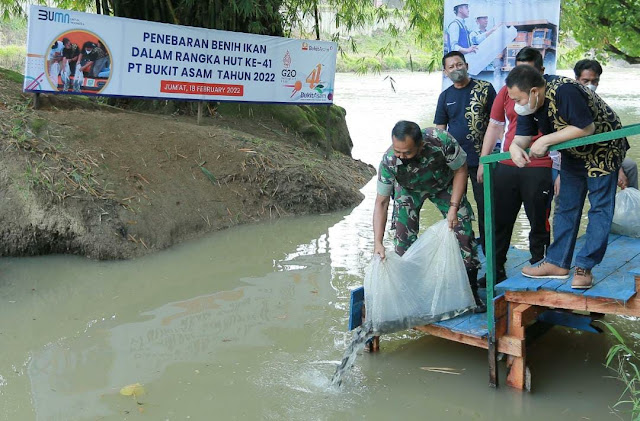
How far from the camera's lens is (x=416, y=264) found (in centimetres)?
472

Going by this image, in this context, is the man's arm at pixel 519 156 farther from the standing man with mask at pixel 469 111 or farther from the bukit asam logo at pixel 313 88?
the bukit asam logo at pixel 313 88

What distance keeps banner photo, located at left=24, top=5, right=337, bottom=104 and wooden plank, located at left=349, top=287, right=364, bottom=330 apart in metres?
5.09

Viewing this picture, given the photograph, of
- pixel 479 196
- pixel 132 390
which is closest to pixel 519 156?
pixel 479 196

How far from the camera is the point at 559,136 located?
13.1 feet

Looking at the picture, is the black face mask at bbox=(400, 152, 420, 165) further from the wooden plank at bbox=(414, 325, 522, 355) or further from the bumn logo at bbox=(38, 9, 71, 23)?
the bumn logo at bbox=(38, 9, 71, 23)

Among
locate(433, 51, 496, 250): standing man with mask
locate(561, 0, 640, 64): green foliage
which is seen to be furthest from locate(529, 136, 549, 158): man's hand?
locate(561, 0, 640, 64): green foliage

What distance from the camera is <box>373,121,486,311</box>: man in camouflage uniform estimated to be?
4.60 metres

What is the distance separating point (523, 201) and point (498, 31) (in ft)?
13.8

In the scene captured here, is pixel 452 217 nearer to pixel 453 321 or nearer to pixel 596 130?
pixel 453 321

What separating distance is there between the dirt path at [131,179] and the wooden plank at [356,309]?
2.89 metres

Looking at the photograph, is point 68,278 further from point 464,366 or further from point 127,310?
point 464,366

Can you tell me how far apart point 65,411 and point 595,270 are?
3.35 m

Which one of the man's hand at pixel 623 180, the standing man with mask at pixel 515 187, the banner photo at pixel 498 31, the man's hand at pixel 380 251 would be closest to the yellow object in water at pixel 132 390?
the man's hand at pixel 380 251

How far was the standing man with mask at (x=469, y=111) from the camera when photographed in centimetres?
544
